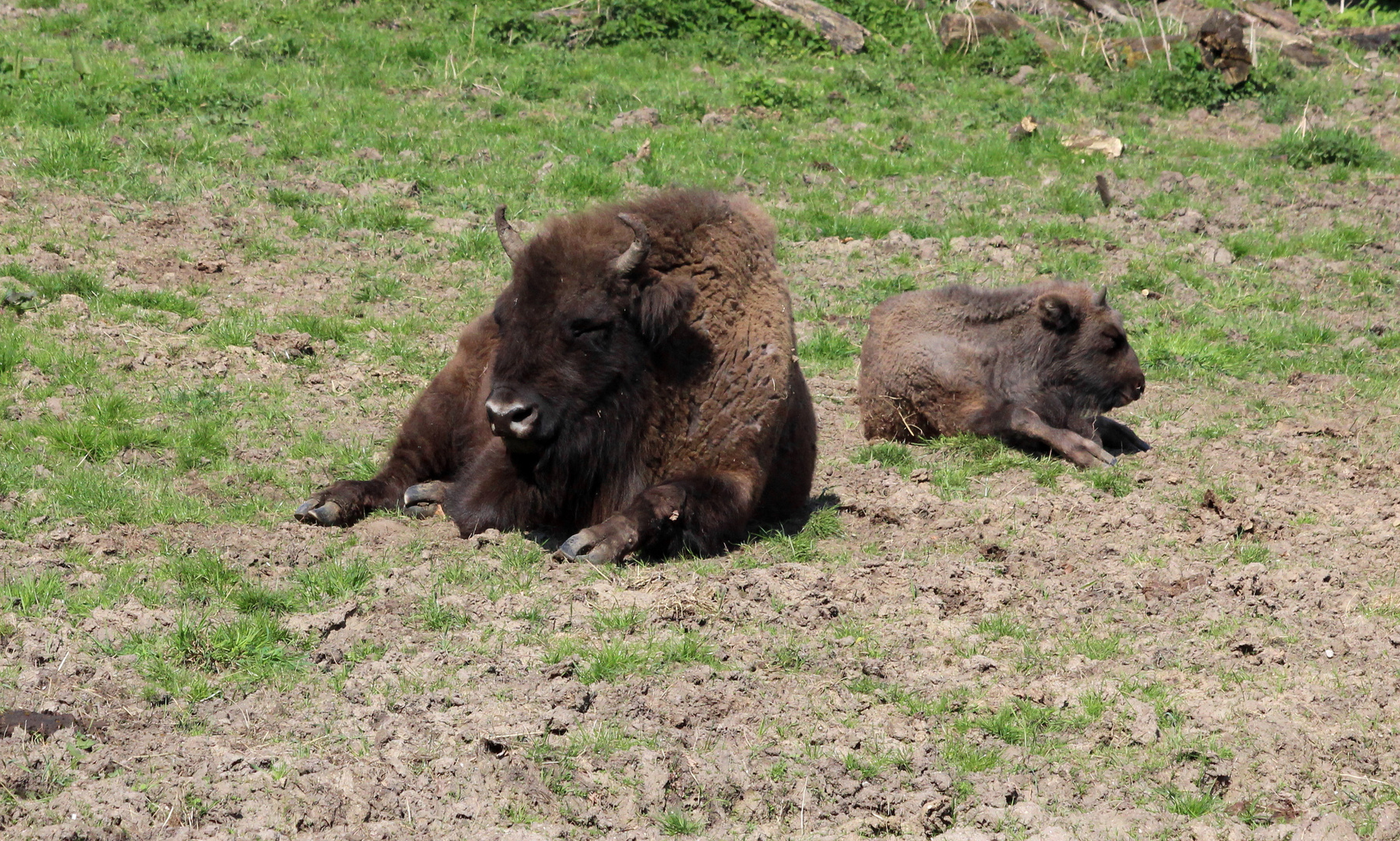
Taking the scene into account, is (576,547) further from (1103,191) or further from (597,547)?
(1103,191)

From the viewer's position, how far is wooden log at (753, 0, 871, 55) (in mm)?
17953

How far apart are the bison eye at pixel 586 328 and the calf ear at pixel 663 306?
195 millimetres

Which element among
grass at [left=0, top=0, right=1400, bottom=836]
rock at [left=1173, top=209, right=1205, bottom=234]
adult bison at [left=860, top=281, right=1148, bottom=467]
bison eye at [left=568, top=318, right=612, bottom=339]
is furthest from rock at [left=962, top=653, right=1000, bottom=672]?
rock at [left=1173, top=209, right=1205, bottom=234]

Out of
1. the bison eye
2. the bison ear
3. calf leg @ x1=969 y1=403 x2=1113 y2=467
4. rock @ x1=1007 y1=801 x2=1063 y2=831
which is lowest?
calf leg @ x1=969 y1=403 x2=1113 y2=467

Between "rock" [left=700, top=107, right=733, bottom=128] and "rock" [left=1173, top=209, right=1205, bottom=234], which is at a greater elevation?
"rock" [left=700, top=107, right=733, bottom=128]

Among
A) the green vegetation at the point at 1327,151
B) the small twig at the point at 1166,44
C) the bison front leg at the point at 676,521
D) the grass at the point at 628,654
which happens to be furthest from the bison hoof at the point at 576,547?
the small twig at the point at 1166,44

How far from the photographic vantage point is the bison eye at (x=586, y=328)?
20.9ft

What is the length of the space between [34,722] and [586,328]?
3045mm

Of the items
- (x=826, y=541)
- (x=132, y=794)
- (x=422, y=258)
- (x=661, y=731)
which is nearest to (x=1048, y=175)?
(x=422, y=258)

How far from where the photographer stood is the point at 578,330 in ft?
21.0

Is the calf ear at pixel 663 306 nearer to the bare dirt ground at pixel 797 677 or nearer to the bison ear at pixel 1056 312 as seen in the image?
the bare dirt ground at pixel 797 677

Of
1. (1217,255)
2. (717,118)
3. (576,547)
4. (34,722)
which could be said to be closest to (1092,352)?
(1217,255)

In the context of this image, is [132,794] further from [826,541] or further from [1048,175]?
[1048,175]

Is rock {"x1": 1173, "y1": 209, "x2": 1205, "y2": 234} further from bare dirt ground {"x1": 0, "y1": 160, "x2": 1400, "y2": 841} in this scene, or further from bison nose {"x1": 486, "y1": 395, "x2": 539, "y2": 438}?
bison nose {"x1": 486, "y1": 395, "x2": 539, "y2": 438}
